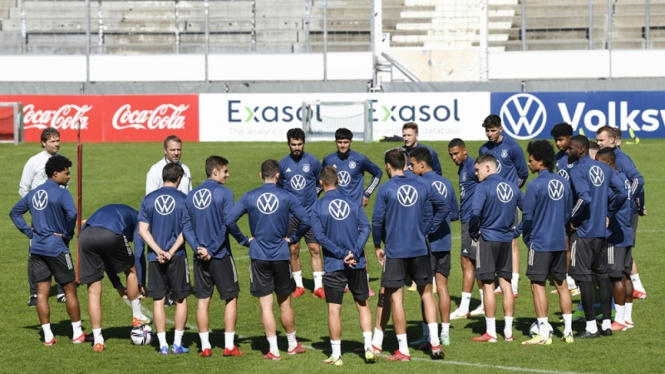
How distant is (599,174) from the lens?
11.9 m

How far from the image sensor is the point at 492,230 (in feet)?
37.9

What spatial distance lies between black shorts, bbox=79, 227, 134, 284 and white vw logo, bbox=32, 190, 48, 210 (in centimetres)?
61

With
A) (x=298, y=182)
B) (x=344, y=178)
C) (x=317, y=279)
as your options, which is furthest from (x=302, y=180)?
(x=317, y=279)

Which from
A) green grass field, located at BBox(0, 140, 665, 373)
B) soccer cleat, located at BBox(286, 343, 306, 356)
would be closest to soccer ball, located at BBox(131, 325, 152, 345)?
green grass field, located at BBox(0, 140, 665, 373)

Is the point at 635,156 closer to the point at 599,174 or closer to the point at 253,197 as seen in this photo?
the point at 599,174

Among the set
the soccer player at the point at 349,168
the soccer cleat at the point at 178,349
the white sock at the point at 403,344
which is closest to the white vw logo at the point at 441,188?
the white sock at the point at 403,344

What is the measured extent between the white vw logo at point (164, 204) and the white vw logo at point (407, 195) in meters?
2.59

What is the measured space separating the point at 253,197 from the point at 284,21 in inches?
1371

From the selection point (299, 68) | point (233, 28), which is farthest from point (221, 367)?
point (233, 28)

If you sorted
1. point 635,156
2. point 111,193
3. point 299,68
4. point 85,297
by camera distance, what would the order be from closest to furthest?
1. point 85,297
2. point 111,193
3. point 635,156
4. point 299,68

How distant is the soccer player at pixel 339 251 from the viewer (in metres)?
10.6

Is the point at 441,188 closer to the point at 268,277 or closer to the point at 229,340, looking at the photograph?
the point at 268,277

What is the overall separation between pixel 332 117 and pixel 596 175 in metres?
23.4

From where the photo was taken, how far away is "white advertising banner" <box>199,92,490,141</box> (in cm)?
3428
